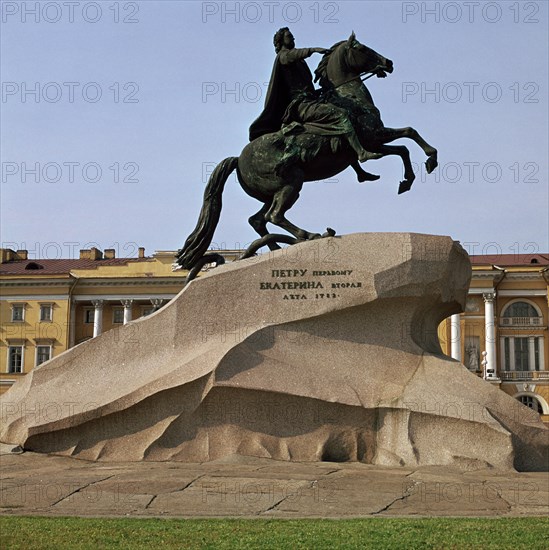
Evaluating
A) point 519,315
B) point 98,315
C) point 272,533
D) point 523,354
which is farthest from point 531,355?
point 272,533

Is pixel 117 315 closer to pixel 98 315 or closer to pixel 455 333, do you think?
pixel 98 315

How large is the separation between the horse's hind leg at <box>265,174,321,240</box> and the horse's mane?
167 centimetres

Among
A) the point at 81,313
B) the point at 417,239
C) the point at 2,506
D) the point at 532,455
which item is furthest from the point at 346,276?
the point at 81,313

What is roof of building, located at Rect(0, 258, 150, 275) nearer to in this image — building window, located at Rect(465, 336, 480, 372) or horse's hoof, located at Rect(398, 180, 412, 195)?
building window, located at Rect(465, 336, 480, 372)

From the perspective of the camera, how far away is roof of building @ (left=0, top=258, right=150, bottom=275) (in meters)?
67.2

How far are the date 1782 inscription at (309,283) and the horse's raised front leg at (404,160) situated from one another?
8.47ft

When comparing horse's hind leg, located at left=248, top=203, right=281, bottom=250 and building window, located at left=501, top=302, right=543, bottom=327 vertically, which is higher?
building window, located at left=501, top=302, right=543, bottom=327

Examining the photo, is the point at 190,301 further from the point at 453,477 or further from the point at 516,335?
the point at 516,335

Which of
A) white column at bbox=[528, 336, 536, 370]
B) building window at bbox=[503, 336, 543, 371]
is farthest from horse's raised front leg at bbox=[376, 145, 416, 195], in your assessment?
white column at bbox=[528, 336, 536, 370]

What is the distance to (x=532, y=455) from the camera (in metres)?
12.0

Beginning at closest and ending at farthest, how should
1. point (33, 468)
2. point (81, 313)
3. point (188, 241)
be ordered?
point (33, 468) → point (188, 241) → point (81, 313)

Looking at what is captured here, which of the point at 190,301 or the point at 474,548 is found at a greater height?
the point at 190,301

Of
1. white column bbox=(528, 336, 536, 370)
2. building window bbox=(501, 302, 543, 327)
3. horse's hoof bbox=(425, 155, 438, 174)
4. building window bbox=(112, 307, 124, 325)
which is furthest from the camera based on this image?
building window bbox=(112, 307, 124, 325)

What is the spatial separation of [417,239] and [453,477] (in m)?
3.60
